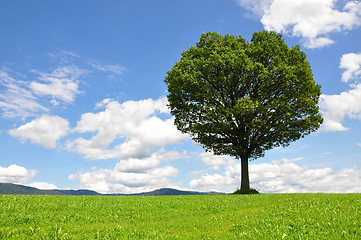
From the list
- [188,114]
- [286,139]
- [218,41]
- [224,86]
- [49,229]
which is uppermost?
[218,41]

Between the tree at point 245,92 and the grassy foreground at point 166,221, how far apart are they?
15648 mm

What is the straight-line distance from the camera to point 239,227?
1452 cm

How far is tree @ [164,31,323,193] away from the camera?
3469 centimetres

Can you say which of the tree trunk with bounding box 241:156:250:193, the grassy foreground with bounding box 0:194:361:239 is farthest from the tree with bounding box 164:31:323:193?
the grassy foreground with bounding box 0:194:361:239

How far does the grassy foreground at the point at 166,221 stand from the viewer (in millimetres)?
12648

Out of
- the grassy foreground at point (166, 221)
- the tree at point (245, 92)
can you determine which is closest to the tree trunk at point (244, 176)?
the tree at point (245, 92)

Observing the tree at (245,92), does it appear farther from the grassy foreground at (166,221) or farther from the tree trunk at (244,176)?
the grassy foreground at (166,221)

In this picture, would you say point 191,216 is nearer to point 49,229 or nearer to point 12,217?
point 49,229

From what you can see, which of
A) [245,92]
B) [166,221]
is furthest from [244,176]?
[166,221]

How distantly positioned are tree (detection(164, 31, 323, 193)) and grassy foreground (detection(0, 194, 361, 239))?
616 inches

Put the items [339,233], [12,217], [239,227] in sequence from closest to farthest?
[339,233] < [239,227] < [12,217]

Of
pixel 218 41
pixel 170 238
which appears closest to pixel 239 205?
pixel 170 238

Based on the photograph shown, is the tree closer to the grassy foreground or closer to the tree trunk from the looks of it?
the tree trunk

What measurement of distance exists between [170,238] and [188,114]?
2648 centimetres
